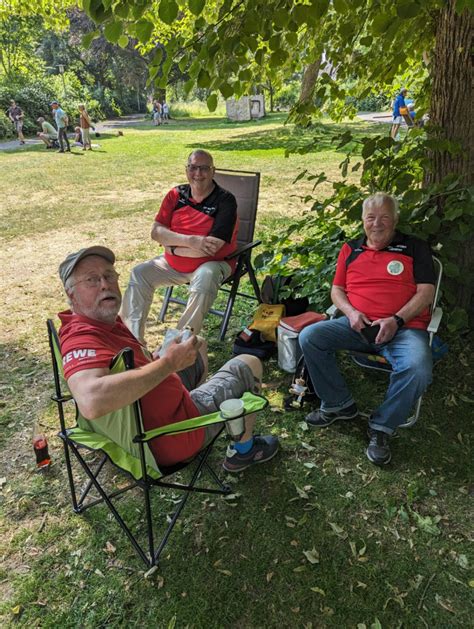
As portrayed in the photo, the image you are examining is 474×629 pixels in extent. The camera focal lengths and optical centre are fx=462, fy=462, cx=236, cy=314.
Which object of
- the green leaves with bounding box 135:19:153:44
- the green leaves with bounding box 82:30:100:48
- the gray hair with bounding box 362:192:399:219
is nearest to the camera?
the green leaves with bounding box 135:19:153:44

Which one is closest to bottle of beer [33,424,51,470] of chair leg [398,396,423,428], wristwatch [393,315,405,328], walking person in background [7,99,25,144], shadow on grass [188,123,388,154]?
chair leg [398,396,423,428]

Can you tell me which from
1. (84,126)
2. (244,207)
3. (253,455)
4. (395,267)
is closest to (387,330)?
(395,267)

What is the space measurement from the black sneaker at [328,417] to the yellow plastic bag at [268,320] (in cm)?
84

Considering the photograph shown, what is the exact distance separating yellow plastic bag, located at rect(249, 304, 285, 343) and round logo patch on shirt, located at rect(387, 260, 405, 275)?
100cm

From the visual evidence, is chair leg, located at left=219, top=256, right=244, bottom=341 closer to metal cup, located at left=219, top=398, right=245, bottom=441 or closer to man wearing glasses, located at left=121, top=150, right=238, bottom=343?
man wearing glasses, located at left=121, top=150, right=238, bottom=343

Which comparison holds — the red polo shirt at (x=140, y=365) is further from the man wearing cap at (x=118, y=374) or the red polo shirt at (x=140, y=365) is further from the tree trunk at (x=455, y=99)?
the tree trunk at (x=455, y=99)

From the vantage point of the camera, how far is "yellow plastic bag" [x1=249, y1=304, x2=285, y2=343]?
11.9 feet

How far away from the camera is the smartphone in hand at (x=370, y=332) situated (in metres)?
2.84

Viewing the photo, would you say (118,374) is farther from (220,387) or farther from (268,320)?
(268,320)

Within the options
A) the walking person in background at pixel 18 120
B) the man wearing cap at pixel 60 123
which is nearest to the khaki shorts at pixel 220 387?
the man wearing cap at pixel 60 123

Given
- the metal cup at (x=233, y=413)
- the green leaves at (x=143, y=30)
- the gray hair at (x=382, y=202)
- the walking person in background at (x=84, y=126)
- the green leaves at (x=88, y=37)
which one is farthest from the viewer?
the walking person in background at (x=84, y=126)

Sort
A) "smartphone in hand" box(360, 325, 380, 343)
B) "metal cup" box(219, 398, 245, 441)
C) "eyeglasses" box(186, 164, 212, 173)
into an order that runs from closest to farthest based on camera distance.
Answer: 1. "metal cup" box(219, 398, 245, 441)
2. "smartphone in hand" box(360, 325, 380, 343)
3. "eyeglasses" box(186, 164, 212, 173)

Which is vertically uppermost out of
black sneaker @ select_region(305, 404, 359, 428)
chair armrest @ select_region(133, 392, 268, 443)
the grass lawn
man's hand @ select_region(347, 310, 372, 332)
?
chair armrest @ select_region(133, 392, 268, 443)

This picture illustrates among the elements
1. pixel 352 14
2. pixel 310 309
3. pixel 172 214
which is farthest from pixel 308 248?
pixel 352 14
